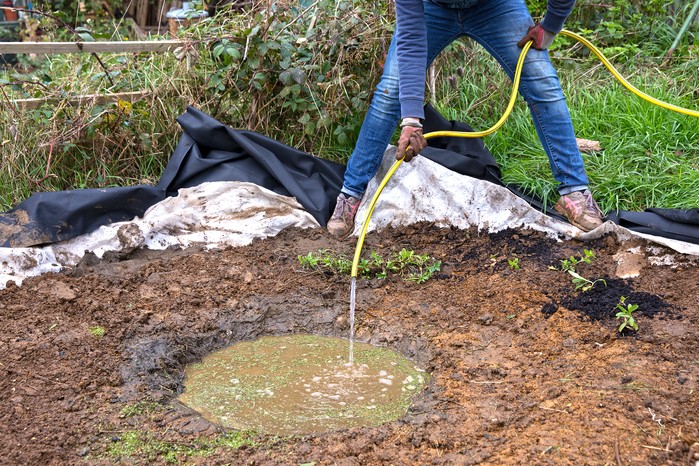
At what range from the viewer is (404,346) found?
9.98 ft

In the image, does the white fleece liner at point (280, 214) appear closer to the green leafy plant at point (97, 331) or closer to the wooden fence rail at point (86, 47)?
the green leafy plant at point (97, 331)

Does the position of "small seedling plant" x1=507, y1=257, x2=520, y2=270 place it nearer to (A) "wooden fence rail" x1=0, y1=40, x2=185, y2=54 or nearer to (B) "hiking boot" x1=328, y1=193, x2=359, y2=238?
(B) "hiking boot" x1=328, y1=193, x2=359, y2=238

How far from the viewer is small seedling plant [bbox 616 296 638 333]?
108 inches

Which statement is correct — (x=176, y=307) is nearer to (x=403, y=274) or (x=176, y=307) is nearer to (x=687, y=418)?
(x=403, y=274)

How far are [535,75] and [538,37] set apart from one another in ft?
0.60

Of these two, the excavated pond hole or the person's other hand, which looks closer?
the excavated pond hole

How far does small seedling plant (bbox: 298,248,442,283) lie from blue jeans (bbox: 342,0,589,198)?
71cm

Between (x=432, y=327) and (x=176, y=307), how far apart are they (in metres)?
1.12

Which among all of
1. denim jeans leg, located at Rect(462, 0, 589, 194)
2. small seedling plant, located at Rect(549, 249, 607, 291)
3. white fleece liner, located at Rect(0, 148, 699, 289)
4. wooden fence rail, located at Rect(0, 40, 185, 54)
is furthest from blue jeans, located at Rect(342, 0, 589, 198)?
wooden fence rail, located at Rect(0, 40, 185, 54)

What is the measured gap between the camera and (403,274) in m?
3.49

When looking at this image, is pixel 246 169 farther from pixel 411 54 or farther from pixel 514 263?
pixel 514 263

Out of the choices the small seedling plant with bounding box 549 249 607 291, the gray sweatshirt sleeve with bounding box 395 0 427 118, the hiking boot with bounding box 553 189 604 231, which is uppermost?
the gray sweatshirt sleeve with bounding box 395 0 427 118

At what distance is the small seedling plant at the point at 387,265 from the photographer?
345 cm

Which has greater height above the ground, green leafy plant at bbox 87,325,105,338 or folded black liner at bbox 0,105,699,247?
folded black liner at bbox 0,105,699,247
